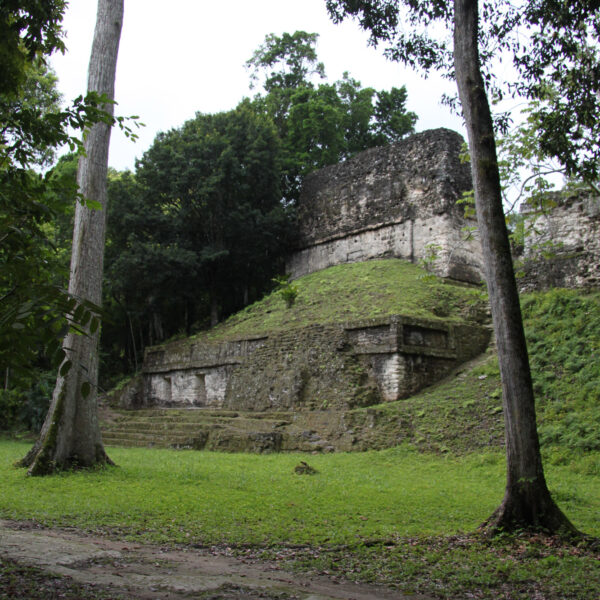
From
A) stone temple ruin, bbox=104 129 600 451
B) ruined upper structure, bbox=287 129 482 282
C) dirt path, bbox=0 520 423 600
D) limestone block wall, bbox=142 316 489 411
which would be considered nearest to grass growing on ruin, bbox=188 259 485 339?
limestone block wall, bbox=142 316 489 411

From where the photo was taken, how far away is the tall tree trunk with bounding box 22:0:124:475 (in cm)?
833

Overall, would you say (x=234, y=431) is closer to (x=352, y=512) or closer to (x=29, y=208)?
(x=352, y=512)

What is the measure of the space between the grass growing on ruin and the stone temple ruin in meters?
0.57

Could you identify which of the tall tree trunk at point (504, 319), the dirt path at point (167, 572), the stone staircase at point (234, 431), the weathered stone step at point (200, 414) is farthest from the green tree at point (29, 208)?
the weathered stone step at point (200, 414)

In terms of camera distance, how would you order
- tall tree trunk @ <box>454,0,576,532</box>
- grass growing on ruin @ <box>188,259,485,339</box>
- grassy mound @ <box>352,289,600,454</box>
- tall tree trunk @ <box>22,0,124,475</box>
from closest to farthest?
1. tall tree trunk @ <box>454,0,576,532</box>
2. tall tree trunk @ <box>22,0,124,475</box>
3. grassy mound @ <box>352,289,600,454</box>
4. grass growing on ruin @ <box>188,259,485,339</box>

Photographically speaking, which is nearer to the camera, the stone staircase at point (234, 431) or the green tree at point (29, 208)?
the green tree at point (29, 208)

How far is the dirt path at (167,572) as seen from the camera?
134 inches

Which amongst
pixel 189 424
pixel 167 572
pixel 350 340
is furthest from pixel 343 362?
pixel 167 572

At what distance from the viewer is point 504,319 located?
5359 millimetres

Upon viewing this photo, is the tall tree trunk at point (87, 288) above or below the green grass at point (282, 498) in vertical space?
above

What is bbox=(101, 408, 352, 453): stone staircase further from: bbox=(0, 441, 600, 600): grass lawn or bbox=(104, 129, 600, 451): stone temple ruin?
bbox=(0, 441, 600, 600): grass lawn

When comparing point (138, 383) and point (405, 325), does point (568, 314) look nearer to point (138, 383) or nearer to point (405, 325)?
point (405, 325)

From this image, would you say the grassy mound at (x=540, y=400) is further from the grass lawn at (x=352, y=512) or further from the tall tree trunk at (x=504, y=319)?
the tall tree trunk at (x=504, y=319)

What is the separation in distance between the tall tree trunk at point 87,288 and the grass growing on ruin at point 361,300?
6.19 meters
